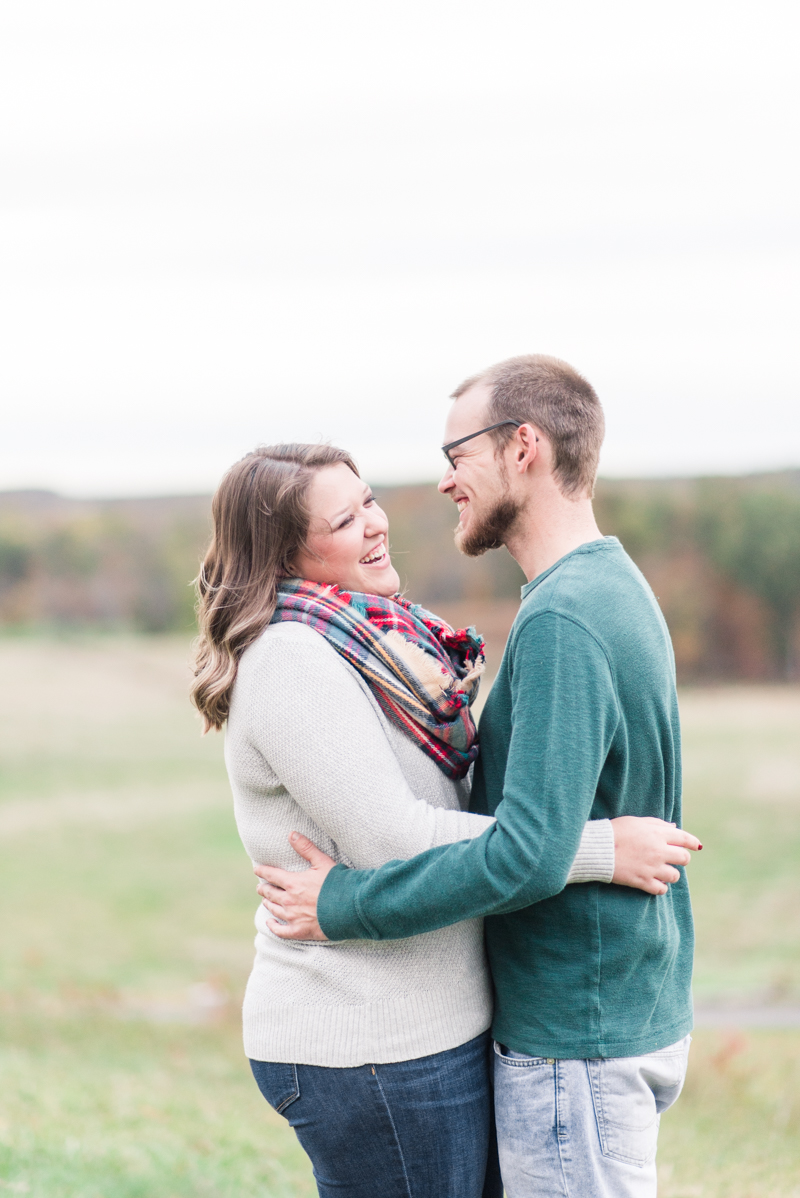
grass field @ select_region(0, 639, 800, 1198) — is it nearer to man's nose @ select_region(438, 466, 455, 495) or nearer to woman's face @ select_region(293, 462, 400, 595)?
woman's face @ select_region(293, 462, 400, 595)

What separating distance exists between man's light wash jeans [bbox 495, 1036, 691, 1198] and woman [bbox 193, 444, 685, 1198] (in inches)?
3.4

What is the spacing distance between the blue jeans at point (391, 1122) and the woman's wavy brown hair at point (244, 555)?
27.7 inches

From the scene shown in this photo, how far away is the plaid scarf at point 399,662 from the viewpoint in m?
2.01

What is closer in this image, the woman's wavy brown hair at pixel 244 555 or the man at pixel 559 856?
the man at pixel 559 856

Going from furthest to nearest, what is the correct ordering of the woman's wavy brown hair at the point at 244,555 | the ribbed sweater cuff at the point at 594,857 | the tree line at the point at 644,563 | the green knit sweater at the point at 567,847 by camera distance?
1. the tree line at the point at 644,563
2. the woman's wavy brown hair at the point at 244,555
3. the ribbed sweater cuff at the point at 594,857
4. the green knit sweater at the point at 567,847

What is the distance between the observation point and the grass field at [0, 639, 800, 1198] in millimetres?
3748

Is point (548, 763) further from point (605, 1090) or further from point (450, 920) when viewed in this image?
point (605, 1090)

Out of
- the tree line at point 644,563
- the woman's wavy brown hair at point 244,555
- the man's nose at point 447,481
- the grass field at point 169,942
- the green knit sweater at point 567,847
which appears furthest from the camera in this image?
the tree line at point 644,563

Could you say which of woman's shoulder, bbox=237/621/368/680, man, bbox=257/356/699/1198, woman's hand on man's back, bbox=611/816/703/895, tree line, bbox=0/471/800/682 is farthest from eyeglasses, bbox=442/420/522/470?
tree line, bbox=0/471/800/682

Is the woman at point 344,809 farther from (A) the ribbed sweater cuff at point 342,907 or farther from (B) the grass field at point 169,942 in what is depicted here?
(B) the grass field at point 169,942

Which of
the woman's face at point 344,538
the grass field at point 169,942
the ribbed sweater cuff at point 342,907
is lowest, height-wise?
the grass field at point 169,942

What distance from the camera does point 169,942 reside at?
15.1 m

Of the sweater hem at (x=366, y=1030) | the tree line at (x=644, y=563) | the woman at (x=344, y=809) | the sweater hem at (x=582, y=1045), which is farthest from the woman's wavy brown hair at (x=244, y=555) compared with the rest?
the tree line at (x=644, y=563)

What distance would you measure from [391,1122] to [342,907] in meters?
0.42
